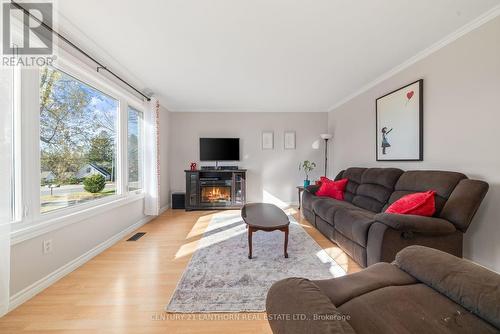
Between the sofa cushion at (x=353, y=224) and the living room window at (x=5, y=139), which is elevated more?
the living room window at (x=5, y=139)

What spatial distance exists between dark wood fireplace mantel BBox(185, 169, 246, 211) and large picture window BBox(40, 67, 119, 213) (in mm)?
1800

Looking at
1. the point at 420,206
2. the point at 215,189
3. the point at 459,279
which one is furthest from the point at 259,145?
the point at 459,279

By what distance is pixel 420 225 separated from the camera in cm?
177

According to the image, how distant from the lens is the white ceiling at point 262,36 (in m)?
1.76

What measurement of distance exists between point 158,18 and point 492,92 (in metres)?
3.18

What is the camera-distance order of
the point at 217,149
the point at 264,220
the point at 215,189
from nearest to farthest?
the point at 264,220
the point at 215,189
the point at 217,149

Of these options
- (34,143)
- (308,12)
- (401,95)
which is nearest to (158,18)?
(308,12)

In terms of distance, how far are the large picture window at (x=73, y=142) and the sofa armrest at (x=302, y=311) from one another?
229cm

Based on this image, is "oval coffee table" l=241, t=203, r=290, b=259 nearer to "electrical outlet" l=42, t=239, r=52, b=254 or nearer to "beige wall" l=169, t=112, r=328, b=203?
"electrical outlet" l=42, t=239, r=52, b=254

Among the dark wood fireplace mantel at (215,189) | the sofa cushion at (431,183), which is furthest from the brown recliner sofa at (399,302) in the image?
the dark wood fireplace mantel at (215,189)

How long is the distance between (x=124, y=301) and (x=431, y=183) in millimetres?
3184

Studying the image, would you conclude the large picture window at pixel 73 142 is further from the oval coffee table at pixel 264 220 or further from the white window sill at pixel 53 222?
the oval coffee table at pixel 264 220

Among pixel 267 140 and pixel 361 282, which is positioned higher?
pixel 267 140

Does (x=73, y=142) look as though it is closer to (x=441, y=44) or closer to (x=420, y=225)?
(x=420, y=225)
